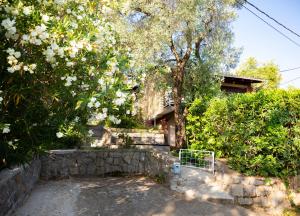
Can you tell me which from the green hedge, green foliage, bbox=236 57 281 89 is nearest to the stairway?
the green hedge

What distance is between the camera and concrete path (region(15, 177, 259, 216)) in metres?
8.59

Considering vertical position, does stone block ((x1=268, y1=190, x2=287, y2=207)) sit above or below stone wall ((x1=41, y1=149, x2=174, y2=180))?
below

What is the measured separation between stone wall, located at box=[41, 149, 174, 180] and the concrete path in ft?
5.12

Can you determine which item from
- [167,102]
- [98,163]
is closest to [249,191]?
[98,163]

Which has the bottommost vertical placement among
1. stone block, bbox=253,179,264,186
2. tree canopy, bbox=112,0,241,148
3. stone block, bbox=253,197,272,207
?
stone block, bbox=253,197,272,207

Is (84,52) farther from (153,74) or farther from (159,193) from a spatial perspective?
(153,74)

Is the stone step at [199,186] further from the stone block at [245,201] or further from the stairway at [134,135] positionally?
the stairway at [134,135]

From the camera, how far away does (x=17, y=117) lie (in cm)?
462

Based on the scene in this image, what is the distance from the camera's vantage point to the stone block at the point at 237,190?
9.66m

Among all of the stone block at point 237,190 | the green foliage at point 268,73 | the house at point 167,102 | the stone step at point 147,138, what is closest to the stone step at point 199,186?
the stone block at point 237,190

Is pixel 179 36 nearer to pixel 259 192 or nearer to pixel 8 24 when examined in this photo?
pixel 259 192

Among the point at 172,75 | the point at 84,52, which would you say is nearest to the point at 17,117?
the point at 84,52

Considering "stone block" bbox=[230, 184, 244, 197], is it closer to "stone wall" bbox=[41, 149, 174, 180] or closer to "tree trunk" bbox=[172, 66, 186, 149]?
"stone wall" bbox=[41, 149, 174, 180]

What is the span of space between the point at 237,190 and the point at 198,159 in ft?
9.82
